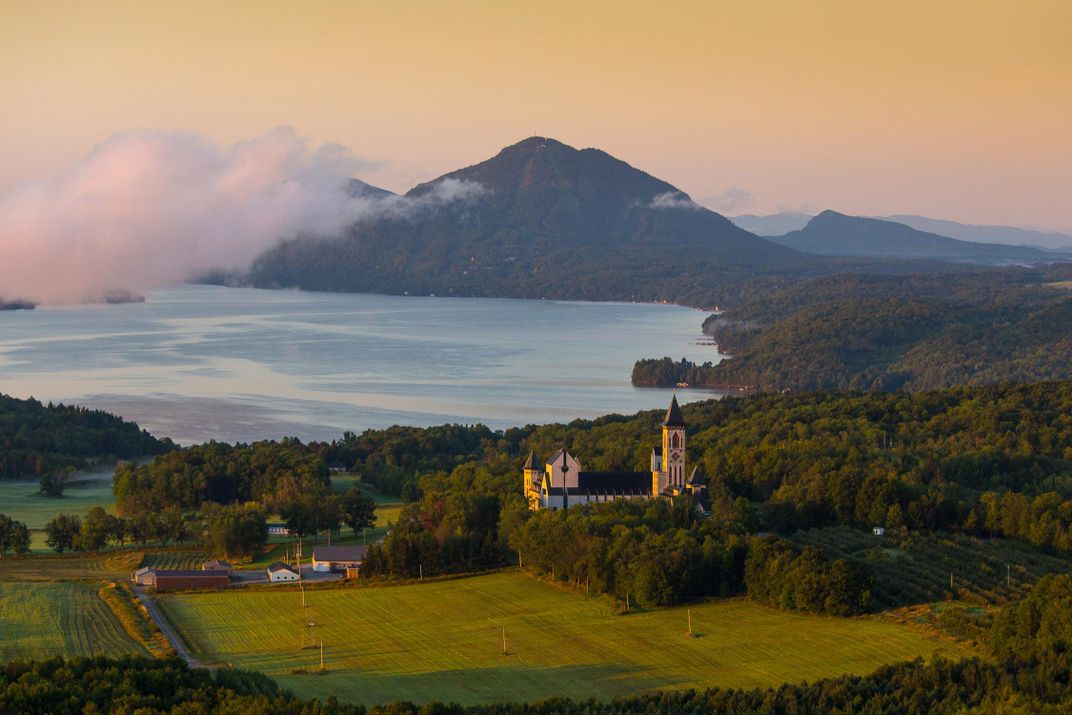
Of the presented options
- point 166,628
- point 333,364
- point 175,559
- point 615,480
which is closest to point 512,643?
point 166,628

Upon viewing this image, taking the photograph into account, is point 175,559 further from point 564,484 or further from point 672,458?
point 672,458

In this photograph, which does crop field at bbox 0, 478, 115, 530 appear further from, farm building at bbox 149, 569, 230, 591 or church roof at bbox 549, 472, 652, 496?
church roof at bbox 549, 472, 652, 496

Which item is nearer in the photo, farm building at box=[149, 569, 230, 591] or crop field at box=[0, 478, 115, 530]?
farm building at box=[149, 569, 230, 591]

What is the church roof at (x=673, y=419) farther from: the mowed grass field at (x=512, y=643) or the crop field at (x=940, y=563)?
the mowed grass field at (x=512, y=643)

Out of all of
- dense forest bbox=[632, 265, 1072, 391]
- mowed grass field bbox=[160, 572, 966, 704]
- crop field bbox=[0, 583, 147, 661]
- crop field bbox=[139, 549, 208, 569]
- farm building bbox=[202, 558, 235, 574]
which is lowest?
crop field bbox=[139, 549, 208, 569]

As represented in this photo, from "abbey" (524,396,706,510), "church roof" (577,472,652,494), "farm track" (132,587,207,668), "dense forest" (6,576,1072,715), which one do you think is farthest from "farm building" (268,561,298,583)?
"dense forest" (6,576,1072,715)

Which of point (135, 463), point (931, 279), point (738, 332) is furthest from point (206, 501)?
point (931, 279)
